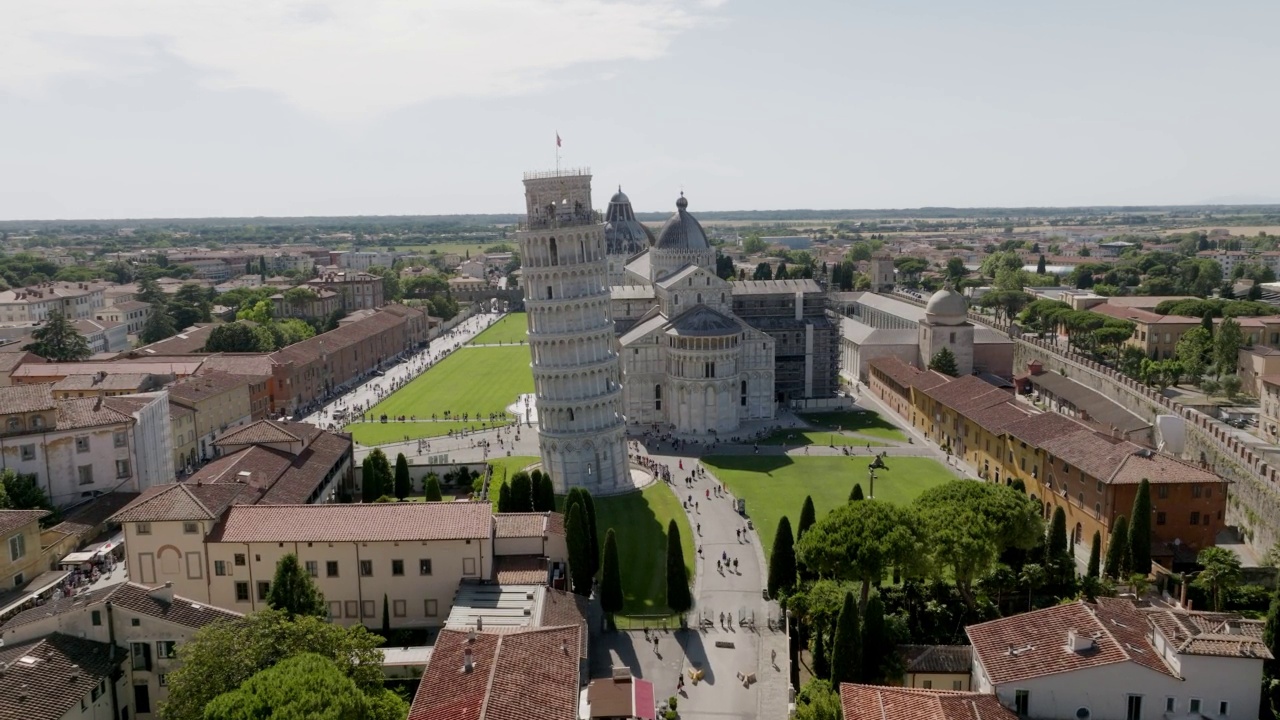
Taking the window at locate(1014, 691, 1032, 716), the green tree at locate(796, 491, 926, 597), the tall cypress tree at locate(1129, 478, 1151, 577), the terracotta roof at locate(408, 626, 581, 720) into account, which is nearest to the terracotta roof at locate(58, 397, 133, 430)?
the terracotta roof at locate(408, 626, 581, 720)

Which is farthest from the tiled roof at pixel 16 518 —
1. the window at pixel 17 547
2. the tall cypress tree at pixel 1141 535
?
the tall cypress tree at pixel 1141 535

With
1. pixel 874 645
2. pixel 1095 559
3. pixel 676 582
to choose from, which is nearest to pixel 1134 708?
pixel 874 645

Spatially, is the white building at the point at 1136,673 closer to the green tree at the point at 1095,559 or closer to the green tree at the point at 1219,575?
the green tree at the point at 1219,575

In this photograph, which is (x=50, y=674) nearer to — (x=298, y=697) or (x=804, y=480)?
(x=298, y=697)

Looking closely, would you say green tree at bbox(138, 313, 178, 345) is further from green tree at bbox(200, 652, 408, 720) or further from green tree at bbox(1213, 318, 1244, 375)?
green tree at bbox(1213, 318, 1244, 375)

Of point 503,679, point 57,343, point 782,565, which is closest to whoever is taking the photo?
point 503,679
